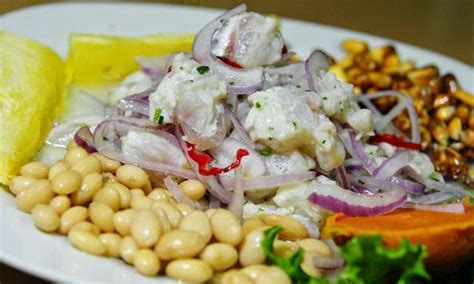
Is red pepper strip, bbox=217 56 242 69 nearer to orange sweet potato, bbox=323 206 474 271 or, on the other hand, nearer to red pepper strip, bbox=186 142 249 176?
red pepper strip, bbox=186 142 249 176

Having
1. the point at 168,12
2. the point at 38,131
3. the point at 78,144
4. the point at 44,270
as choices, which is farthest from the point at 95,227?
the point at 168,12

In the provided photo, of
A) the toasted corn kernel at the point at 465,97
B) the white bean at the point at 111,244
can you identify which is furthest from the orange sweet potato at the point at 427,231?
the toasted corn kernel at the point at 465,97

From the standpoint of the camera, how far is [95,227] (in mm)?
2031

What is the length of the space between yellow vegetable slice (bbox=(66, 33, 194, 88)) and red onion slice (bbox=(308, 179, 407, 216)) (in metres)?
1.30

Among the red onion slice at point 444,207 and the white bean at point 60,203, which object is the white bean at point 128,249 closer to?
the white bean at point 60,203

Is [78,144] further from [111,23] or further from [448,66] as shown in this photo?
[448,66]

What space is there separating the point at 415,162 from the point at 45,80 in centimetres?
145

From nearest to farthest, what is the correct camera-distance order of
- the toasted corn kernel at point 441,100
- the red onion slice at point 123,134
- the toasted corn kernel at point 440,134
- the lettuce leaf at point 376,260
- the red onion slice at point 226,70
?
1. the lettuce leaf at point 376,260
2. the red onion slice at point 123,134
3. the red onion slice at point 226,70
4. the toasted corn kernel at point 440,134
5. the toasted corn kernel at point 441,100

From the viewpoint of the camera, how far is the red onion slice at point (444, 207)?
2199 millimetres

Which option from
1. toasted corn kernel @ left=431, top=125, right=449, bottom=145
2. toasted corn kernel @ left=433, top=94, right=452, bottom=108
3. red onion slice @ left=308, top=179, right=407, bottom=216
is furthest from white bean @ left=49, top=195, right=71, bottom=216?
toasted corn kernel @ left=433, top=94, right=452, bottom=108

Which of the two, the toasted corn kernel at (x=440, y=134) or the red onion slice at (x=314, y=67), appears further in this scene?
the toasted corn kernel at (x=440, y=134)

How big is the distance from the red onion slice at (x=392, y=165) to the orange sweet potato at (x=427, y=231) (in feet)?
1.20

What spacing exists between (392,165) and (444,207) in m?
0.35

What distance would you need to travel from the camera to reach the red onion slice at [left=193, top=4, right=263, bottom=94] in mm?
2475
